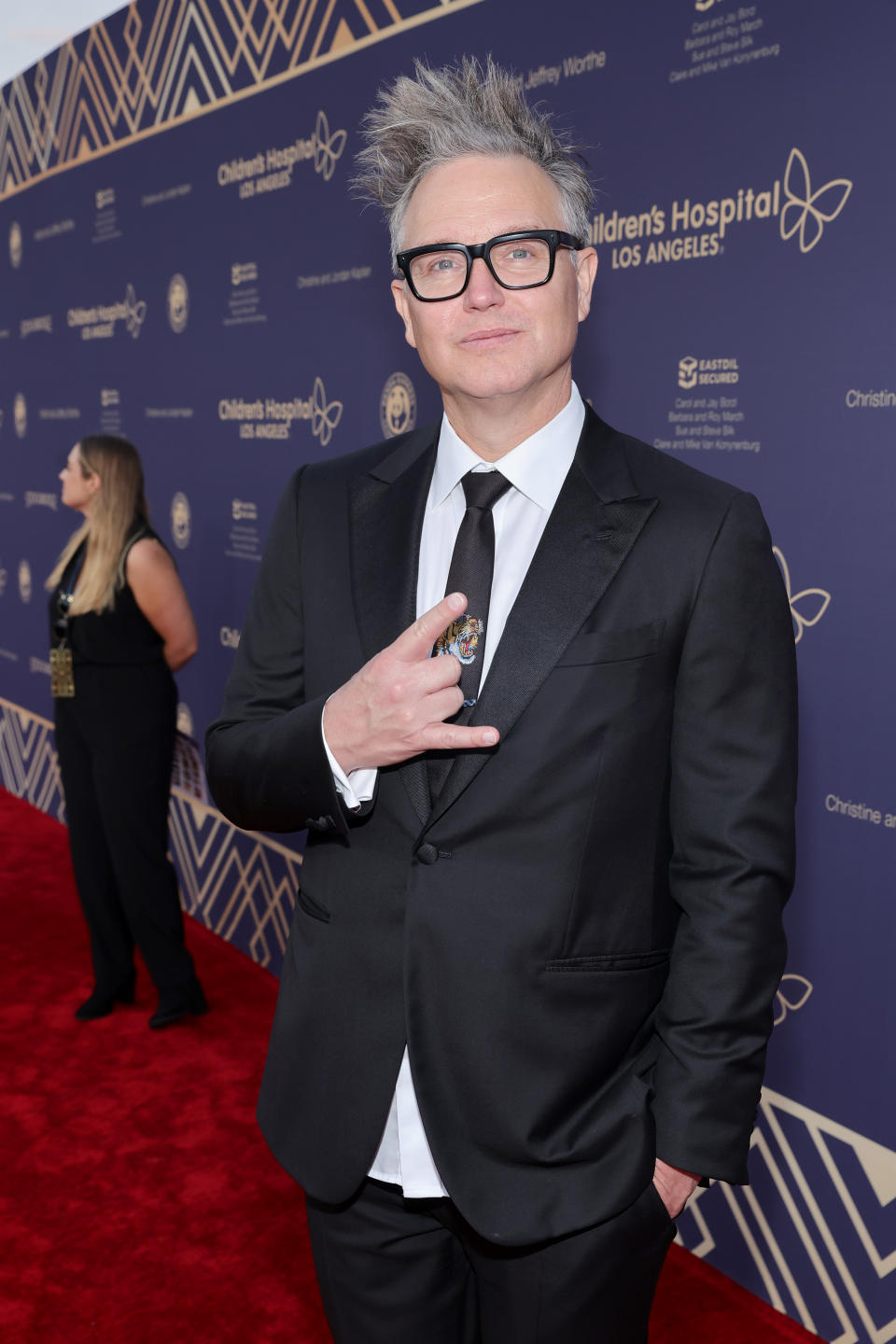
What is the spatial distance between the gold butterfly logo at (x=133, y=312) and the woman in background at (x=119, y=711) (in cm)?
117

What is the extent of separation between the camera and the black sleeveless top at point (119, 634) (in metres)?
3.46

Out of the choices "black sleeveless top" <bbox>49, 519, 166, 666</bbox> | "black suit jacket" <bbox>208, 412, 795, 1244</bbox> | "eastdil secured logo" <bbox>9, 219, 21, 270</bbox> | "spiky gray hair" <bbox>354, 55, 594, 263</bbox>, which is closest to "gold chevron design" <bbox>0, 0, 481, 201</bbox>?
"eastdil secured logo" <bbox>9, 219, 21, 270</bbox>

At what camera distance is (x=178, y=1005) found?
3662 millimetres

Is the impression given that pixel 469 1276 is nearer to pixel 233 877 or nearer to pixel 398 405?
pixel 398 405

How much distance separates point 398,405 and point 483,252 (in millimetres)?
2050

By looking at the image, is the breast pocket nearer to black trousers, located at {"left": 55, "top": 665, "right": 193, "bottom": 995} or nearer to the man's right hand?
the man's right hand

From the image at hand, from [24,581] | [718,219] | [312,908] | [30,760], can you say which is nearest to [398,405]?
[718,219]

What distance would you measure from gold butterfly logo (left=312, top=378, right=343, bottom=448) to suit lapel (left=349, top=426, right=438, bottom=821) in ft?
6.95

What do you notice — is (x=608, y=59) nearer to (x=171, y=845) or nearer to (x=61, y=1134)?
(x=61, y=1134)

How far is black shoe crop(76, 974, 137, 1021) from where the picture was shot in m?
3.68

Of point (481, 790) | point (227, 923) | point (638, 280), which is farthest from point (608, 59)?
point (227, 923)

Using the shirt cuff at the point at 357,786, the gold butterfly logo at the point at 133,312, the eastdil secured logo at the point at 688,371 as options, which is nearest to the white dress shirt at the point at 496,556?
the shirt cuff at the point at 357,786

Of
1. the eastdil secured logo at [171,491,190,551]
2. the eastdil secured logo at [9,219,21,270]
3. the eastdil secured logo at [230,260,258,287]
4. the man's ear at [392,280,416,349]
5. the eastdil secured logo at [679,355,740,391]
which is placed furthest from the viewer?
the eastdil secured logo at [9,219,21,270]

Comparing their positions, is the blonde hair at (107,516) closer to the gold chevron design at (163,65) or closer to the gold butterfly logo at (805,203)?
the gold chevron design at (163,65)
